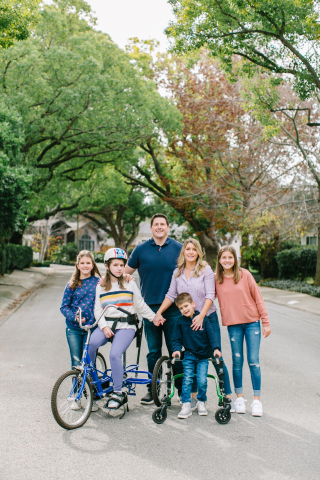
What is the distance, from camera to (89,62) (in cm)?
1834

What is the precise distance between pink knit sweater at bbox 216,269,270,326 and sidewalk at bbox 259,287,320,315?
9710 mm

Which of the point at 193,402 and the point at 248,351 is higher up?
the point at 248,351

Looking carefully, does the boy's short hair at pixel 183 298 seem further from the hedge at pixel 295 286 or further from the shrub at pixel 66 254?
the shrub at pixel 66 254

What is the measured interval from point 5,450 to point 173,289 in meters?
2.20

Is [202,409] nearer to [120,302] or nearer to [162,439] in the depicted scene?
[162,439]

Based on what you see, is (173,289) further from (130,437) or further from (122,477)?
(122,477)

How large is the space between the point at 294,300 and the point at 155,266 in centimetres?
1294

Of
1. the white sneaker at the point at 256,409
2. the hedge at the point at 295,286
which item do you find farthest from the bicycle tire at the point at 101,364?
the hedge at the point at 295,286

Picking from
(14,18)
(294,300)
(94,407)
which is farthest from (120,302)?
(294,300)

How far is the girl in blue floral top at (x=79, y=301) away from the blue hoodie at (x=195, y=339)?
943 millimetres

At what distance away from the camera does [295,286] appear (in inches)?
821

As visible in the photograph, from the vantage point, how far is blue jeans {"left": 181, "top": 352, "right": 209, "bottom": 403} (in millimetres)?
4695

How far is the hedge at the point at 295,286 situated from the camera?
18.6 meters

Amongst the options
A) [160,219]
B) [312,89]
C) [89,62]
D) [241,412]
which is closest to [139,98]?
[89,62]
